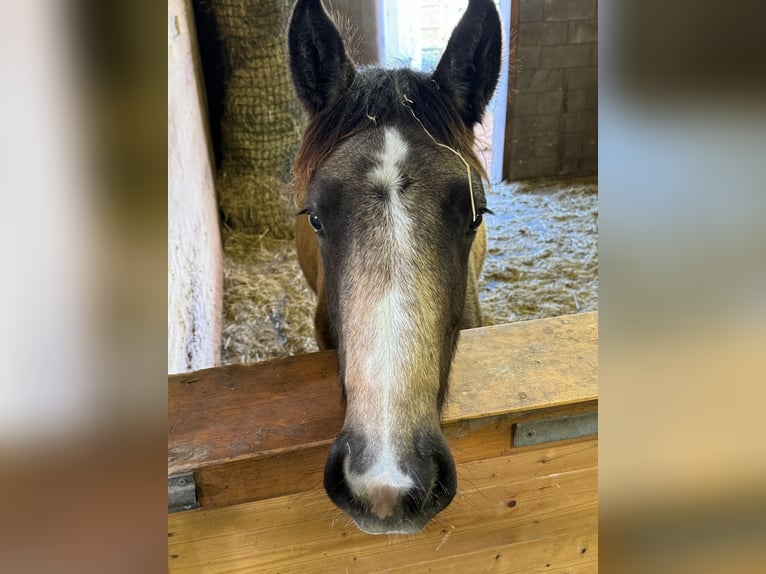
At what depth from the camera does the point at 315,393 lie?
4.09ft

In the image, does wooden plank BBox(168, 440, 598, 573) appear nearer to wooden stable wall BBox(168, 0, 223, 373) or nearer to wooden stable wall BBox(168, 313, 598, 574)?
wooden stable wall BBox(168, 313, 598, 574)

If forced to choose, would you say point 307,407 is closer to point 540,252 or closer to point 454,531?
point 454,531

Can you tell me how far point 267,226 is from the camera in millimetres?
4465

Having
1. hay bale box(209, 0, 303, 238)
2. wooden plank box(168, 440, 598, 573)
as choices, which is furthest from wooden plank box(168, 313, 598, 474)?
hay bale box(209, 0, 303, 238)

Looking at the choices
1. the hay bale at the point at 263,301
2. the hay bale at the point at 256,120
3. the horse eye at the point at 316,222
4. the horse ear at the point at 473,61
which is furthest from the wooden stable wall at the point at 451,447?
the hay bale at the point at 256,120

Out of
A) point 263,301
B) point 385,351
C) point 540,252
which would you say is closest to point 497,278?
point 540,252

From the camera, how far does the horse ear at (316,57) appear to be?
1.22m

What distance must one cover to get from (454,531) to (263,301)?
252 cm

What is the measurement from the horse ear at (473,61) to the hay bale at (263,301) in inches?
76.4

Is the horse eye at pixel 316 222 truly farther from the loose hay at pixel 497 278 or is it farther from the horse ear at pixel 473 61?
the loose hay at pixel 497 278
